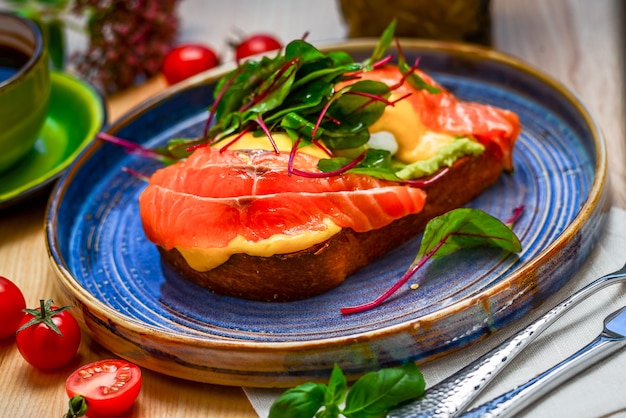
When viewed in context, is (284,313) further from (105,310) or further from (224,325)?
(105,310)

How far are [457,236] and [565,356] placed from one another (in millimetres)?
513

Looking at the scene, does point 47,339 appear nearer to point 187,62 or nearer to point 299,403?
point 299,403

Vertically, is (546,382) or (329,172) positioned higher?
(329,172)

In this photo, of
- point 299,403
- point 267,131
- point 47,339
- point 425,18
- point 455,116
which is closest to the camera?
point 299,403

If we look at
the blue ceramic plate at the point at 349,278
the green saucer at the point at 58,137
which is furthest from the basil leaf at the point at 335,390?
the green saucer at the point at 58,137

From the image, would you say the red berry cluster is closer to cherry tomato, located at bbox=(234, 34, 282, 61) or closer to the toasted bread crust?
cherry tomato, located at bbox=(234, 34, 282, 61)

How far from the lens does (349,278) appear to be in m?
2.55

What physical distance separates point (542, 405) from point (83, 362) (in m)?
1.29

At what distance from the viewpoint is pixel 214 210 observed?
242 cm

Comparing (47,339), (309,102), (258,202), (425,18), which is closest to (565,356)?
(258,202)

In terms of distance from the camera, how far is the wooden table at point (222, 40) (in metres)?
2.21

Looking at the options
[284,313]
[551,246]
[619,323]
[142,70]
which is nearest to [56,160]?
[142,70]

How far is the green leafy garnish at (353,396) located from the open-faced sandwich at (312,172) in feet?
1.70

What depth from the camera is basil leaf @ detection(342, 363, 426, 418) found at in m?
1.95
